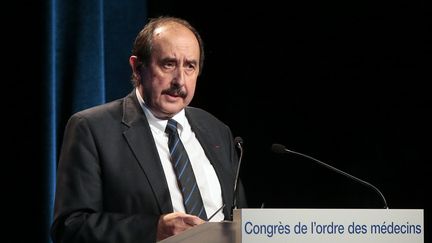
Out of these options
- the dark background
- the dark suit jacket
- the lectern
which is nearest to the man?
the dark suit jacket

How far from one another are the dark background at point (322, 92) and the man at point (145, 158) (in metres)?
1.02

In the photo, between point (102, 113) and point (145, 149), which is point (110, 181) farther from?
point (102, 113)

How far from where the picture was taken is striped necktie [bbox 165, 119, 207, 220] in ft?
9.38

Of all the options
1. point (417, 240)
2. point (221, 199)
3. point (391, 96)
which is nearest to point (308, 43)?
point (391, 96)

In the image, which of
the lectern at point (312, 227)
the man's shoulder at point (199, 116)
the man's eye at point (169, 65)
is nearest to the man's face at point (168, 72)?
the man's eye at point (169, 65)

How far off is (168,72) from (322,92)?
1520 millimetres

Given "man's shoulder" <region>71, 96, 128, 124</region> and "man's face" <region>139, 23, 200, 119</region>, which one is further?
"man's face" <region>139, 23, 200, 119</region>

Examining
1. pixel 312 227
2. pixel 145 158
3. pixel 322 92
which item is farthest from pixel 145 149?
pixel 322 92

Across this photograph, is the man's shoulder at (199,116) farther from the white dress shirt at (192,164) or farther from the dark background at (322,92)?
the dark background at (322,92)

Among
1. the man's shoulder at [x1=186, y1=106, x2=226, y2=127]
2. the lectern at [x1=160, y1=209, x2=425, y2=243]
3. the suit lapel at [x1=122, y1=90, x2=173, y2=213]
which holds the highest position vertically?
the man's shoulder at [x1=186, y1=106, x2=226, y2=127]

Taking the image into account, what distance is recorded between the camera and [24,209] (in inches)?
134

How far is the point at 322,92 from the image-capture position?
4289 mm

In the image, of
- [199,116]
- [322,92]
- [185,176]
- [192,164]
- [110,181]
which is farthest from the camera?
[322,92]

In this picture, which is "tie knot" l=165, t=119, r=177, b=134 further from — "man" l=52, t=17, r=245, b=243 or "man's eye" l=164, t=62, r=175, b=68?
"man's eye" l=164, t=62, r=175, b=68
